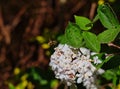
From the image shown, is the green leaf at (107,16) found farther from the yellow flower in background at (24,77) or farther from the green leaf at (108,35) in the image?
the yellow flower in background at (24,77)

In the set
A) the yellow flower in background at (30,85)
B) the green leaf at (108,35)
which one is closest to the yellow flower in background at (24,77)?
the yellow flower in background at (30,85)

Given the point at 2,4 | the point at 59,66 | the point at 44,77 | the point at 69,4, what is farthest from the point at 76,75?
the point at 2,4

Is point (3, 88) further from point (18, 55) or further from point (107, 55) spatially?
point (107, 55)

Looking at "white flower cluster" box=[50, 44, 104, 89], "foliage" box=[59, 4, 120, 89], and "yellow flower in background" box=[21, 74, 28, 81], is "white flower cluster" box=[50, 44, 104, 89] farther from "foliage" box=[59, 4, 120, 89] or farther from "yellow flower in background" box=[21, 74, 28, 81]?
"yellow flower in background" box=[21, 74, 28, 81]

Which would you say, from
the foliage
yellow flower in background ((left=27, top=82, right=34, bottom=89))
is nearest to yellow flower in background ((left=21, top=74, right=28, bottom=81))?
yellow flower in background ((left=27, top=82, right=34, bottom=89))

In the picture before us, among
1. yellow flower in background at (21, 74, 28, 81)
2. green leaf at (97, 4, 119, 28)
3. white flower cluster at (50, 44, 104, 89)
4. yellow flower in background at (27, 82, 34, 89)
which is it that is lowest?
yellow flower in background at (27, 82, 34, 89)
